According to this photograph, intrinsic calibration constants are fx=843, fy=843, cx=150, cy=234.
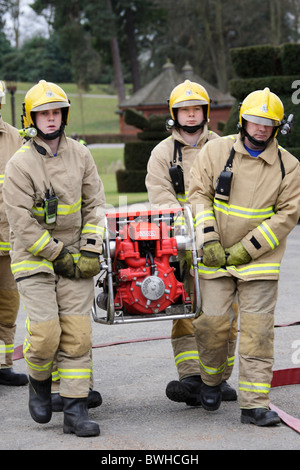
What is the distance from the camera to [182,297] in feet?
16.0

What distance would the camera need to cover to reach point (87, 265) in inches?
192

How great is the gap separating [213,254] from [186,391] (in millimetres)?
936

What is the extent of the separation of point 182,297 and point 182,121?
4.17 feet

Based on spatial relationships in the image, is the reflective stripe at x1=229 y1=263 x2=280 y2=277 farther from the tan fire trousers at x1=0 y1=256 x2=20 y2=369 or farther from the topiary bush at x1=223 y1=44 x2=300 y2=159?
the topiary bush at x1=223 y1=44 x2=300 y2=159

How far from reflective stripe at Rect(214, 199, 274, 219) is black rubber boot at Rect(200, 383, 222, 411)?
1047 mm

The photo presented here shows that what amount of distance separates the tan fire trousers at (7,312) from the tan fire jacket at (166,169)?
1.29 metres

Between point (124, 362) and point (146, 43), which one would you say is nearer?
point (124, 362)

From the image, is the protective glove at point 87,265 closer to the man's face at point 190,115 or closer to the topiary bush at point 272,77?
the man's face at point 190,115

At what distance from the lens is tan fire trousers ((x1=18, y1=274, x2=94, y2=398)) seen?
4730 millimetres

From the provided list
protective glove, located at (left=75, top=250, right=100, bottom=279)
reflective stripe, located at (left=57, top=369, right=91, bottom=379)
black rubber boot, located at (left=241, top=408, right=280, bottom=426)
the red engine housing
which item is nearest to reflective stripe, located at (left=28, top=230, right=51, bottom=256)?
protective glove, located at (left=75, top=250, right=100, bottom=279)

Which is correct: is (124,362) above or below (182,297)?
below

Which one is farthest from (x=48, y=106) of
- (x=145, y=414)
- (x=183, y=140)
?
(x=145, y=414)
